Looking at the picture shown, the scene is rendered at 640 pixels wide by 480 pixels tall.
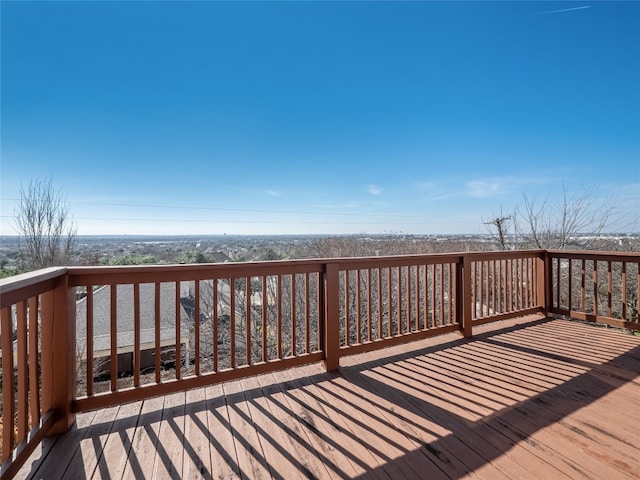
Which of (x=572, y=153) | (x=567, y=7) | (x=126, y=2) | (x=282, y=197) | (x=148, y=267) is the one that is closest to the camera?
(x=148, y=267)

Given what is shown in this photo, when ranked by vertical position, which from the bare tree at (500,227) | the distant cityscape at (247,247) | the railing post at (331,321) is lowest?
the railing post at (331,321)

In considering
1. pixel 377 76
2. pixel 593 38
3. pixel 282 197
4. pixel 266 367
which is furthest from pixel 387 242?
pixel 266 367

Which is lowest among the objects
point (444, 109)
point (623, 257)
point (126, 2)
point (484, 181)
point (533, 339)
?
point (533, 339)

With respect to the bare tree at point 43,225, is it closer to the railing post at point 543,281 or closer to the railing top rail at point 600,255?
the railing post at point 543,281

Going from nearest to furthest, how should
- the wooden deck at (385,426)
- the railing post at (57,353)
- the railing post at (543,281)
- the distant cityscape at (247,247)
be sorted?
the wooden deck at (385,426), the railing post at (57,353), the railing post at (543,281), the distant cityscape at (247,247)

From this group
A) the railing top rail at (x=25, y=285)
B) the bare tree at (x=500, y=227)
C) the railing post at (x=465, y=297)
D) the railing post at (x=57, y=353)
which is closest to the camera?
the railing top rail at (x=25, y=285)

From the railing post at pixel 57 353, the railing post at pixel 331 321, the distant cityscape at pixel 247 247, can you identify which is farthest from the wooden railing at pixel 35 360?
the railing post at pixel 331 321

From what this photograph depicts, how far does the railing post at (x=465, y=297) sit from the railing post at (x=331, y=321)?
5.41 feet

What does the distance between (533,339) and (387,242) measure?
29.5 feet

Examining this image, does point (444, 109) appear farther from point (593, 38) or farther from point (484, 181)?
point (484, 181)

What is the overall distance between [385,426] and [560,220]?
25.5 ft

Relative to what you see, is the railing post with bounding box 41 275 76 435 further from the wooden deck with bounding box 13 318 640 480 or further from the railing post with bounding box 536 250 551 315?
the railing post with bounding box 536 250 551 315

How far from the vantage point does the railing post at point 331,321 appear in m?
2.43

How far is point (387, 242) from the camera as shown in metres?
12.0
